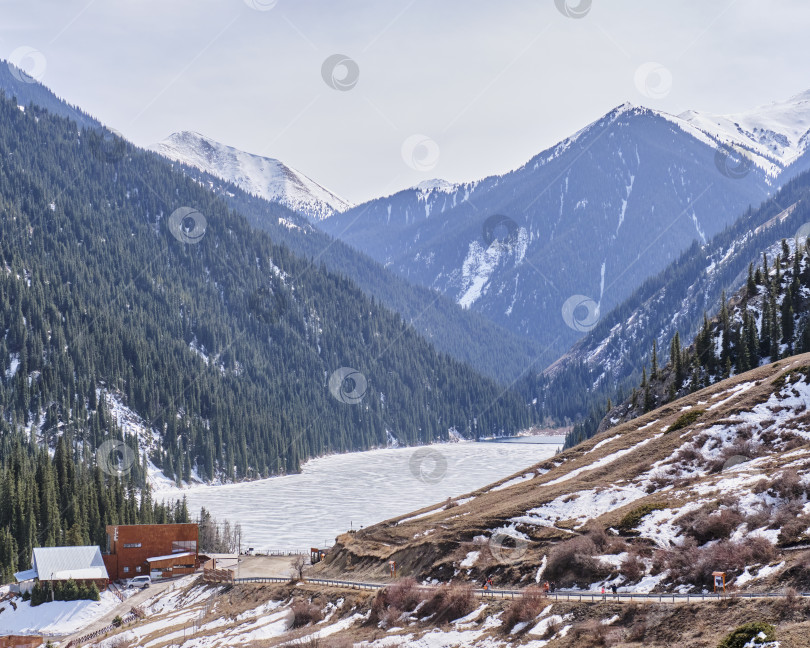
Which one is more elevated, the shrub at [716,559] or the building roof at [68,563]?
the building roof at [68,563]

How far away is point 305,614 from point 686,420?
131ft

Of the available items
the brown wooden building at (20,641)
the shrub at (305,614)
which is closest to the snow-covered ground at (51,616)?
the brown wooden building at (20,641)

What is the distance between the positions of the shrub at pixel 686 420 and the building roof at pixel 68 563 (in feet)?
228

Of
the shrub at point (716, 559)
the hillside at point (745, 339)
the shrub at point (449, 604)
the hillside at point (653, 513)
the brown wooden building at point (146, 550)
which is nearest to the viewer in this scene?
the shrub at point (716, 559)

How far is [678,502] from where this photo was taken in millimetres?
58375

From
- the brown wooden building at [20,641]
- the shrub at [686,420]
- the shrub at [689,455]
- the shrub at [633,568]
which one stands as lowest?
the brown wooden building at [20,641]

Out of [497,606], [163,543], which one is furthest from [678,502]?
[163,543]

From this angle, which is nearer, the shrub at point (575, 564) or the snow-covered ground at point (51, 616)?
the shrub at point (575, 564)

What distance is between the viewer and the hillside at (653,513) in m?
A: 47.7

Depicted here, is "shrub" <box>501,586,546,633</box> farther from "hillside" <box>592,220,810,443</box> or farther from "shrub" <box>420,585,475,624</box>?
"hillside" <box>592,220,810,443</box>

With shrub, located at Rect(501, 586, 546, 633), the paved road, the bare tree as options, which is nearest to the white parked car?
the bare tree

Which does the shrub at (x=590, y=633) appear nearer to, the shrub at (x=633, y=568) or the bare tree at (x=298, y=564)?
the shrub at (x=633, y=568)

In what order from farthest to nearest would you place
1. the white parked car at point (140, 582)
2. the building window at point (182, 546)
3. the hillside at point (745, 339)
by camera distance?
1. the hillside at point (745, 339)
2. the building window at point (182, 546)
3. the white parked car at point (140, 582)

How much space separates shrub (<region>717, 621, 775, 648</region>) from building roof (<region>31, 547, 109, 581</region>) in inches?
3436
